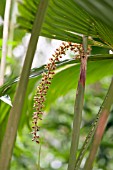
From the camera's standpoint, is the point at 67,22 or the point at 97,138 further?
the point at 67,22

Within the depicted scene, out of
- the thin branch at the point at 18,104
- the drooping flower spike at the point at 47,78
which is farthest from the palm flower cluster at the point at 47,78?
the thin branch at the point at 18,104

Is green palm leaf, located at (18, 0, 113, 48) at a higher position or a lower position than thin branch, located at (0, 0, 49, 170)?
higher

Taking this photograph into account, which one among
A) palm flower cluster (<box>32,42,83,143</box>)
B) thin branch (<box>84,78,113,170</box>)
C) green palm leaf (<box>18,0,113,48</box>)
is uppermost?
green palm leaf (<box>18,0,113,48</box>)

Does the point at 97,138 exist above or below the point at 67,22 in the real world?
below

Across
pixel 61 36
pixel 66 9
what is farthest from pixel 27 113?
pixel 66 9

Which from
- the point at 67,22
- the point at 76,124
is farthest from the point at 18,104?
the point at 67,22

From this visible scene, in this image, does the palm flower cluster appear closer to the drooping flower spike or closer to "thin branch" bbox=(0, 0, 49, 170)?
the drooping flower spike

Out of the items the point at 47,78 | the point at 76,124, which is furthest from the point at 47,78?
the point at 76,124

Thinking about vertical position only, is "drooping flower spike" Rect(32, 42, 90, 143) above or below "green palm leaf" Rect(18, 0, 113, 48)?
below

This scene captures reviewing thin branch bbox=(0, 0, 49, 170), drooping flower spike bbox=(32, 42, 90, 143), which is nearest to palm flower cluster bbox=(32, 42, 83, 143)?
drooping flower spike bbox=(32, 42, 90, 143)

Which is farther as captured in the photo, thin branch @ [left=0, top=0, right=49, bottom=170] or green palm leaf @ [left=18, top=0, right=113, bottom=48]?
green palm leaf @ [left=18, top=0, right=113, bottom=48]

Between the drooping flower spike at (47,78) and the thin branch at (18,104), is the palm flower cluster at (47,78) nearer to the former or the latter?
the drooping flower spike at (47,78)

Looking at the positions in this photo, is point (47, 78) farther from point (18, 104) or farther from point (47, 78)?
point (18, 104)
